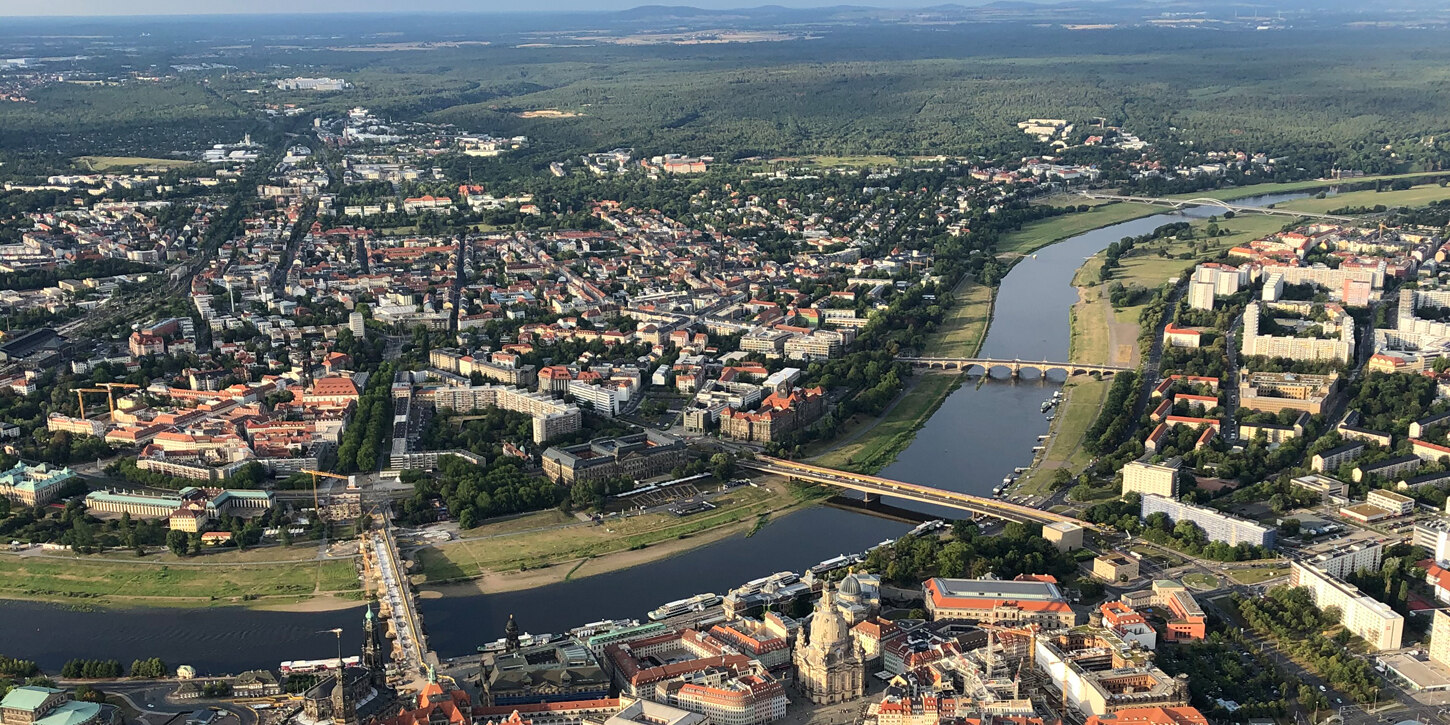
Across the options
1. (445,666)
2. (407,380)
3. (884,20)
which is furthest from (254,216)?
(884,20)

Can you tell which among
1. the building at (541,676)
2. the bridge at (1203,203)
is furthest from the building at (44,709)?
the bridge at (1203,203)

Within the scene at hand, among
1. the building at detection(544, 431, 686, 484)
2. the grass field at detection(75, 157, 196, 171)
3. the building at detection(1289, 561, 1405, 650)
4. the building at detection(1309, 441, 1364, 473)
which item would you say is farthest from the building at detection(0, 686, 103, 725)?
the grass field at detection(75, 157, 196, 171)

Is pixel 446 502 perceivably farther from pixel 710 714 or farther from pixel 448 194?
pixel 448 194

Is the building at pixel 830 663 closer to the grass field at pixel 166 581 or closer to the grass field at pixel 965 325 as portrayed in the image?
the grass field at pixel 166 581

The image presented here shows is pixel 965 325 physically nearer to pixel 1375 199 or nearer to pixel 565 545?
pixel 565 545

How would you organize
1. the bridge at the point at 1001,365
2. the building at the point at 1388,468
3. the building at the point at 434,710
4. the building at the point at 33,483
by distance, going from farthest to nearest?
the bridge at the point at 1001,365 → the building at the point at 1388,468 → the building at the point at 33,483 → the building at the point at 434,710

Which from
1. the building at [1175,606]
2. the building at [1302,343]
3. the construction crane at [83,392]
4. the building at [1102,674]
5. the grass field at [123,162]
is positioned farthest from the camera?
the grass field at [123,162]

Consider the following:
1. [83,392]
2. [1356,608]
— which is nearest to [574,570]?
[1356,608]

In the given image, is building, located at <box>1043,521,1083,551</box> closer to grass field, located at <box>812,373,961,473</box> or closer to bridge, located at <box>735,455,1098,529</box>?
bridge, located at <box>735,455,1098,529</box>
